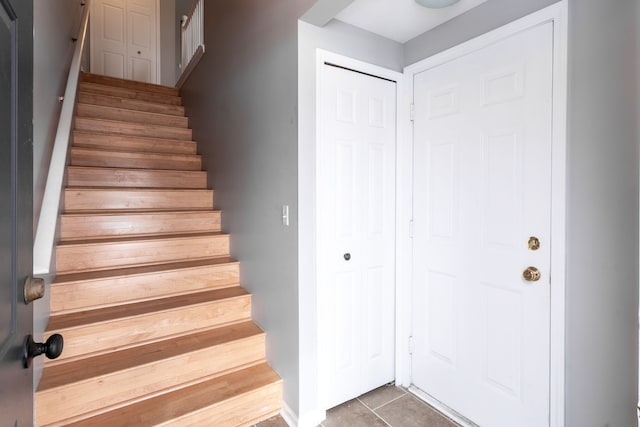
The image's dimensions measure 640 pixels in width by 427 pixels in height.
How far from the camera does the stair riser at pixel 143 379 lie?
5.02 feet

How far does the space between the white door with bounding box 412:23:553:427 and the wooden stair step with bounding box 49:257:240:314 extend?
139 cm

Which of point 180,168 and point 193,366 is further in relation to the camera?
point 180,168

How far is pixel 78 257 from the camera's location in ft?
7.16

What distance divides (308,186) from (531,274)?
1.12 metres

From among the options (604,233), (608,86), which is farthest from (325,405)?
(608,86)

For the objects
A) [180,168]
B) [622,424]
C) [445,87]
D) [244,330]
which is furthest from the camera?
[180,168]

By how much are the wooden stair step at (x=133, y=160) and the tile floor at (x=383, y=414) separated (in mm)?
2456

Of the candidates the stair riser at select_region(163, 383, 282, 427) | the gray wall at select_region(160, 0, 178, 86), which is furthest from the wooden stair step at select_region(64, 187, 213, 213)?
the gray wall at select_region(160, 0, 178, 86)

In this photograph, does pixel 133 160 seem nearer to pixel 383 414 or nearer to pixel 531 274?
pixel 383 414

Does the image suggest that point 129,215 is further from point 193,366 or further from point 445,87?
point 445,87

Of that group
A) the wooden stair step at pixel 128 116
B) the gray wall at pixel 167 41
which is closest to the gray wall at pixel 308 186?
the wooden stair step at pixel 128 116

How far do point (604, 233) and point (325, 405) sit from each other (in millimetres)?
1574

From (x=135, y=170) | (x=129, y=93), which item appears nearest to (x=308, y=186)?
(x=135, y=170)

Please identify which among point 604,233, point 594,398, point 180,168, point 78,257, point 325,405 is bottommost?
point 325,405
